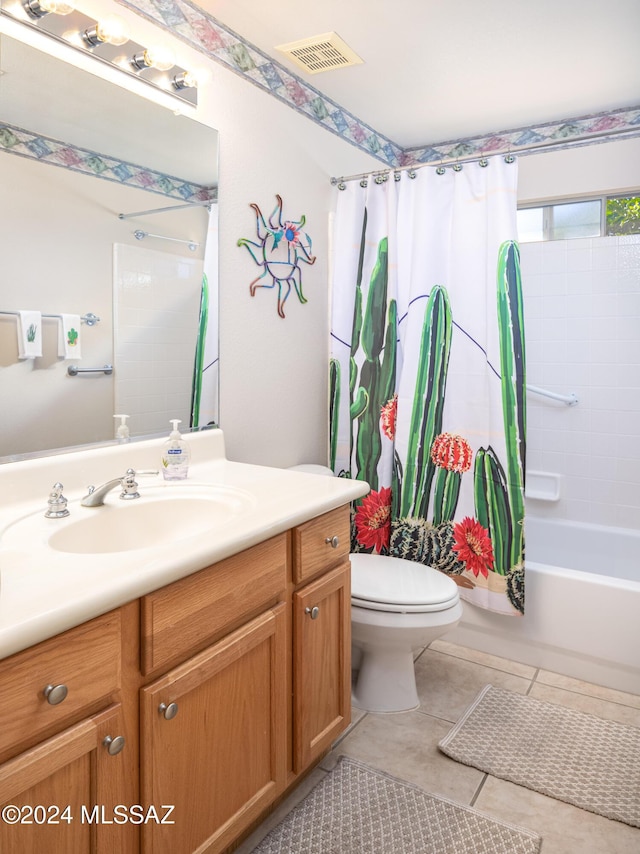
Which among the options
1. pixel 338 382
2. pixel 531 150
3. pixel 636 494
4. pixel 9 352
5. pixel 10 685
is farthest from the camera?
pixel 636 494

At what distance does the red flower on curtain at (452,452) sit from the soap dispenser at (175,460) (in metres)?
1.05

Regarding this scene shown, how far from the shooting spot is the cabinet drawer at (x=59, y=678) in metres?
0.89

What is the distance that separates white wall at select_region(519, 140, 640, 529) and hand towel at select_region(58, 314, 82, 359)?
2.36m

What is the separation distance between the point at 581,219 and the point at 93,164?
2.41 m

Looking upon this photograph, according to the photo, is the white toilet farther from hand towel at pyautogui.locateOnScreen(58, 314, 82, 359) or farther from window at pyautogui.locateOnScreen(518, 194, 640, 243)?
window at pyautogui.locateOnScreen(518, 194, 640, 243)

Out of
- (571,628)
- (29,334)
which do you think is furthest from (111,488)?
(571,628)

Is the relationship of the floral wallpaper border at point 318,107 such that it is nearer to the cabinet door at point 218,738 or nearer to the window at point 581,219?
the window at point 581,219

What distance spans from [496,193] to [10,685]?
2.13m

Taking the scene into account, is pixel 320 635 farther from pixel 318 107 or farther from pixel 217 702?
pixel 318 107

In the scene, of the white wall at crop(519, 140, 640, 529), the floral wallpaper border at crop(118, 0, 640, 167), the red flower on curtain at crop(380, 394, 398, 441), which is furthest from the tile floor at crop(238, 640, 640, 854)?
the floral wallpaper border at crop(118, 0, 640, 167)

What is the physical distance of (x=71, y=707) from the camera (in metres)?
0.98

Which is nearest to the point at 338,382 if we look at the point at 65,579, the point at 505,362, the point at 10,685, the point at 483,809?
the point at 505,362

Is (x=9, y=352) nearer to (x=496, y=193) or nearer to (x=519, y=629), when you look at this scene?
(x=496, y=193)

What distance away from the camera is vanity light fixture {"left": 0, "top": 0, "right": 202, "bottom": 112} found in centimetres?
154
